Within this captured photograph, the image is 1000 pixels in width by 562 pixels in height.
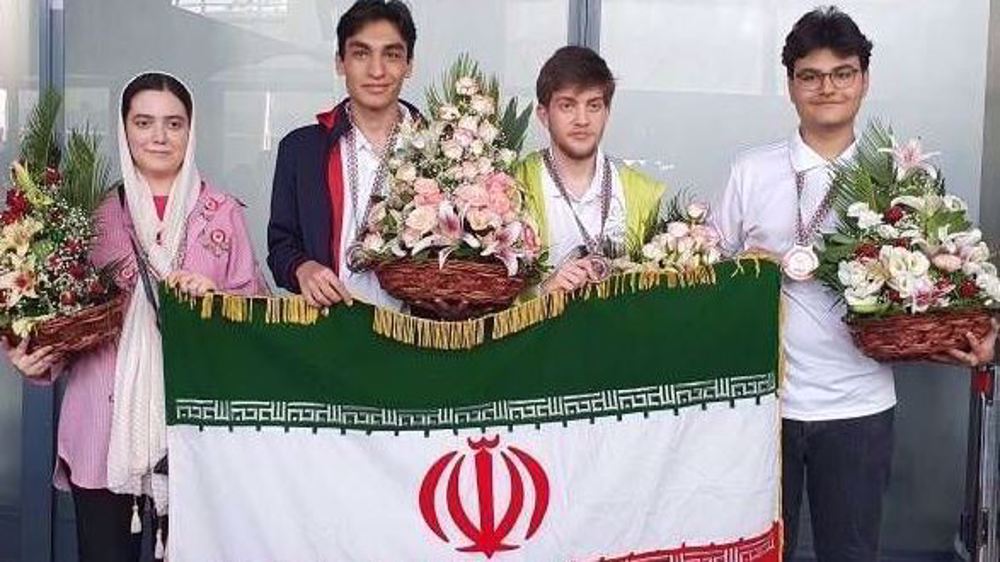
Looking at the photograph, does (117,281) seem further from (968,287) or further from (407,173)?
(968,287)

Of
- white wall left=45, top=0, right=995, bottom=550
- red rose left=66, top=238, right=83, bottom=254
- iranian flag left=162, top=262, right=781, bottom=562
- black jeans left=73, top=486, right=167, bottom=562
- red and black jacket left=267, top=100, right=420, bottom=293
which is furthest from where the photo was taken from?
white wall left=45, top=0, right=995, bottom=550

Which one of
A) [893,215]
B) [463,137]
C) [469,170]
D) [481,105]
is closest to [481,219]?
[469,170]

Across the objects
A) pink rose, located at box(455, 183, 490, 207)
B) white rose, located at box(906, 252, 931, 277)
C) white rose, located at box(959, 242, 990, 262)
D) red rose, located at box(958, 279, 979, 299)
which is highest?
pink rose, located at box(455, 183, 490, 207)

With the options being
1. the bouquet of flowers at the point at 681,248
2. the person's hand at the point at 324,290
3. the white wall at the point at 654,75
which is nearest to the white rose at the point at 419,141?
the person's hand at the point at 324,290

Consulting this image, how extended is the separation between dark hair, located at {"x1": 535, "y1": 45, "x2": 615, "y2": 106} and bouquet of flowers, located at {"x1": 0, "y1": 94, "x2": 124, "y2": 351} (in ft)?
4.00

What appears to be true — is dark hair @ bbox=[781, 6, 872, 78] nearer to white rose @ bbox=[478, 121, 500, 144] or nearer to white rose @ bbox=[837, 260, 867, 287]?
white rose @ bbox=[837, 260, 867, 287]

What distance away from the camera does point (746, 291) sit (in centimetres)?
359

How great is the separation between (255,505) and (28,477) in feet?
7.24

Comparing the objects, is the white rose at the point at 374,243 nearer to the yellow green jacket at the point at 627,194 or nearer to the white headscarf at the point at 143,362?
the yellow green jacket at the point at 627,194

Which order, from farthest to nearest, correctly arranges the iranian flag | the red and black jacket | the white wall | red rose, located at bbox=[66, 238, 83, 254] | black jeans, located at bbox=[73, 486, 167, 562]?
the white wall
the red and black jacket
black jeans, located at bbox=[73, 486, 167, 562]
the iranian flag
red rose, located at bbox=[66, 238, 83, 254]

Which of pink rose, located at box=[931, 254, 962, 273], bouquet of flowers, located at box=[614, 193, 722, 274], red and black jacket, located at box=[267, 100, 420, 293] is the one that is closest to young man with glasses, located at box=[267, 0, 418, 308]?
red and black jacket, located at box=[267, 100, 420, 293]

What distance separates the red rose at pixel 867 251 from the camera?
3424mm

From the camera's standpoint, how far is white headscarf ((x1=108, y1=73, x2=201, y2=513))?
11.9 ft

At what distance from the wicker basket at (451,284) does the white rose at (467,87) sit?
1.71 feet
